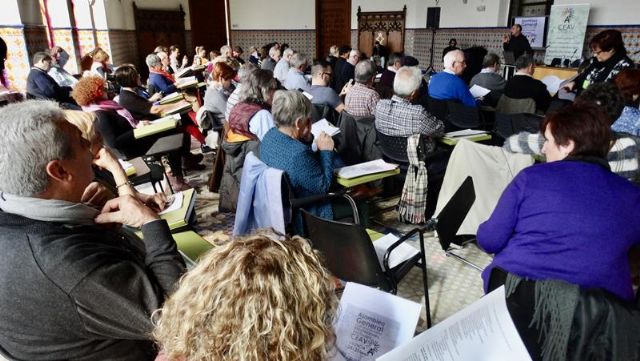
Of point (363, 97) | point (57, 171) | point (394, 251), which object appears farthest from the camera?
point (363, 97)

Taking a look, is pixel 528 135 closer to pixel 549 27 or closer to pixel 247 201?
pixel 247 201

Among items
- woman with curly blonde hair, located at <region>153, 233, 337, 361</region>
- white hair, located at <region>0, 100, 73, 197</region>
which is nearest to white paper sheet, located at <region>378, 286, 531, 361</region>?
woman with curly blonde hair, located at <region>153, 233, 337, 361</region>

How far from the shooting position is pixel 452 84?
14.2 feet

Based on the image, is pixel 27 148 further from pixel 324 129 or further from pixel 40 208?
pixel 324 129

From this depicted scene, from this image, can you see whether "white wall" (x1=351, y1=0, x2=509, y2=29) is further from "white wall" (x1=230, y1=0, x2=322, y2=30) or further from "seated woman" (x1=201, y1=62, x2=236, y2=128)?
"seated woman" (x1=201, y1=62, x2=236, y2=128)

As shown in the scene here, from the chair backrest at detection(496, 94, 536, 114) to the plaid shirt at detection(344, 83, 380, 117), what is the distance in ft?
4.96

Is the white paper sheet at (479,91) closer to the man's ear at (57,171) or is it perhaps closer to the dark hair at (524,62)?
the dark hair at (524,62)

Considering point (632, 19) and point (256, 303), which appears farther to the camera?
point (632, 19)

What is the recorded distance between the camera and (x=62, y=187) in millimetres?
1164

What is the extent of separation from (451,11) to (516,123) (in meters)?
8.39

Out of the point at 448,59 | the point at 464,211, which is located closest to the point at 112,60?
the point at 448,59

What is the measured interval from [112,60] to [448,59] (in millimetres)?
8872

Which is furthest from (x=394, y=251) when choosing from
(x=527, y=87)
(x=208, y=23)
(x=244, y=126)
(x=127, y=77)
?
(x=208, y=23)

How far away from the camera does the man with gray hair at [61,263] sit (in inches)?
39.5
